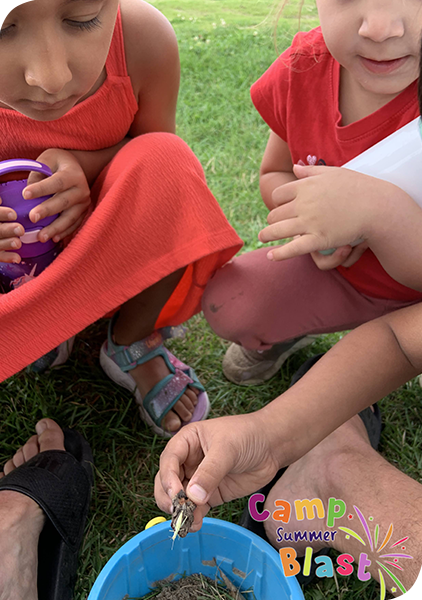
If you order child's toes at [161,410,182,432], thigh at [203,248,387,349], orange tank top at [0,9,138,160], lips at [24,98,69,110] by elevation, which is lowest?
child's toes at [161,410,182,432]

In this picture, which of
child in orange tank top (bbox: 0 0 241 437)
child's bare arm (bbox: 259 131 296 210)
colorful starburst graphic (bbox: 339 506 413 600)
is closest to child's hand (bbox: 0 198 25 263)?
child in orange tank top (bbox: 0 0 241 437)

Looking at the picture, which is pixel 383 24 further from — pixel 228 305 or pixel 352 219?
pixel 228 305

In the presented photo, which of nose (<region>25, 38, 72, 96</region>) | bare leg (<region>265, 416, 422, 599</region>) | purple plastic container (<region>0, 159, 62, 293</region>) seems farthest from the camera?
purple plastic container (<region>0, 159, 62, 293</region>)

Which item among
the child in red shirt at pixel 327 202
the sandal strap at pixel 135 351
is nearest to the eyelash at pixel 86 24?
the child in red shirt at pixel 327 202

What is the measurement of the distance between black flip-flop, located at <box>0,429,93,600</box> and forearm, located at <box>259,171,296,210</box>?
2.67ft

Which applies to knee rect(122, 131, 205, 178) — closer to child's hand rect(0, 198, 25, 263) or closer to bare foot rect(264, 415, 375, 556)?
child's hand rect(0, 198, 25, 263)

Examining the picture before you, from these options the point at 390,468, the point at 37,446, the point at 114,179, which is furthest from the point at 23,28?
the point at 390,468

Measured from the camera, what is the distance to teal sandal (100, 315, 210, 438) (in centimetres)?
132

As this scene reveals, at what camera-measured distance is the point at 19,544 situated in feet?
3.21

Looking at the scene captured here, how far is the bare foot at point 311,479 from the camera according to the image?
1.03 meters

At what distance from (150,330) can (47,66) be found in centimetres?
73

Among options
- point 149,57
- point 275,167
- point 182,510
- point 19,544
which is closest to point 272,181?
point 275,167

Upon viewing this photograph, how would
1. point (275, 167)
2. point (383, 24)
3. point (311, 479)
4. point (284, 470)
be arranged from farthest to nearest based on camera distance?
1. point (275, 167)
2. point (284, 470)
3. point (311, 479)
4. point (383, 24)

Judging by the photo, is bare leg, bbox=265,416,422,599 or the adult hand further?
the adult hand
